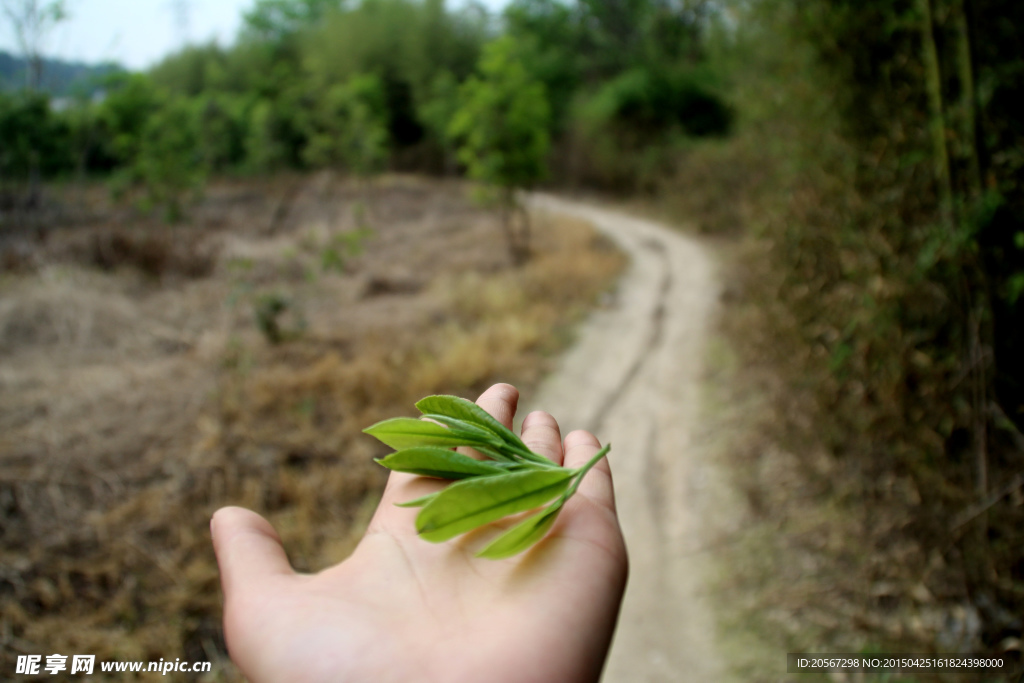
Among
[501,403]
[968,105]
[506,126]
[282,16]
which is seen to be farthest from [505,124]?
[282,16]

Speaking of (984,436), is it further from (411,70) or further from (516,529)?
(411,70)

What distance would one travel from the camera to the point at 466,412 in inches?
45.7

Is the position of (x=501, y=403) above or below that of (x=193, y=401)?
above

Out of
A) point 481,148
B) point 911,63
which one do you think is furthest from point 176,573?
point 481,148

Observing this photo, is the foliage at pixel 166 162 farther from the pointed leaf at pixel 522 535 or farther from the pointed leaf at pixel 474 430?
the pointed leaf at pixel 522 535

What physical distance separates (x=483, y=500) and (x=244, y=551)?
633 millimetres

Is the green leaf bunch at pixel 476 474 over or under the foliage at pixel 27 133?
under

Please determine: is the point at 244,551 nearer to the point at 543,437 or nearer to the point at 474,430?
the point at 474,430

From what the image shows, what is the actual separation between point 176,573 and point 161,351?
10.0ft

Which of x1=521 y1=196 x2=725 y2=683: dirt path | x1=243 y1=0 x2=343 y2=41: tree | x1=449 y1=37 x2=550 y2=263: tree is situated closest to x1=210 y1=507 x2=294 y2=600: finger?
x1=521 y1=196 x2=725 y2=683: dirt path

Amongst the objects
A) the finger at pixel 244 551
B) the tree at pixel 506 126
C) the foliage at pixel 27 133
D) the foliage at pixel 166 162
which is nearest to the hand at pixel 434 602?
the finger at pixel 244 551

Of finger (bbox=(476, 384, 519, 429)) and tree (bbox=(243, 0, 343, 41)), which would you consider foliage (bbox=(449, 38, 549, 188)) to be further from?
tree (bbox=(243, 0, 343, 41))

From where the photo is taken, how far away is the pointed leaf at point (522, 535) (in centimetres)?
97

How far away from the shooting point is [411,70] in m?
21.4
